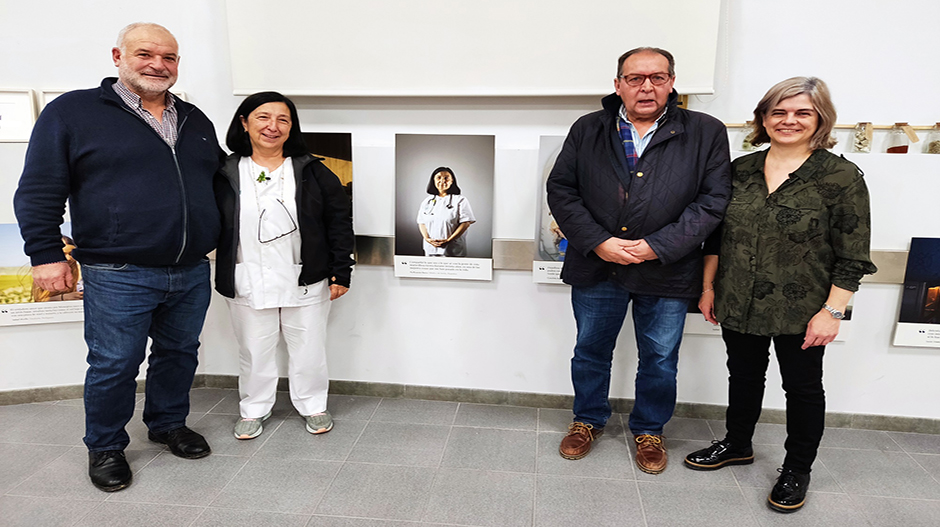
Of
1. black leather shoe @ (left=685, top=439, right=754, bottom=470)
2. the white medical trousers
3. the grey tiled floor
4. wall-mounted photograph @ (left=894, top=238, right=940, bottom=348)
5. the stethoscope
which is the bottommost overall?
the grey tiled floor

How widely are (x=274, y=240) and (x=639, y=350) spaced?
1649 millimetres

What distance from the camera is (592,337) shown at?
2299 millimetres

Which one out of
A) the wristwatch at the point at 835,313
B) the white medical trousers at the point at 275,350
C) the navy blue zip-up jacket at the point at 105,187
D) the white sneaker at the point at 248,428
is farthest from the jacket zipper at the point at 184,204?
the wristwatch at the point at 835,313

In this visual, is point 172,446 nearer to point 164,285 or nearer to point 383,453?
point 164,285

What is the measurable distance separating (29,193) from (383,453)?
1660mm

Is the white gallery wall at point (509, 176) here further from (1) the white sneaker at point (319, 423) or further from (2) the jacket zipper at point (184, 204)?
(2) the jacket zipper at point (184, 204)

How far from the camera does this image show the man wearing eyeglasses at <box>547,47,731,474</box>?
197 cm

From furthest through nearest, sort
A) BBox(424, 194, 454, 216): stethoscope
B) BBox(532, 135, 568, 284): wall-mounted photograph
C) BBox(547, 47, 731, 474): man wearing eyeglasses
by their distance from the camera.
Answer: BBox(424, 194, 454, 216): stethoscope
BBox(532, 135, 568, 284): wall-mounted photograph
BBox(547, 47, 731, 474): man wearing eyeglasses

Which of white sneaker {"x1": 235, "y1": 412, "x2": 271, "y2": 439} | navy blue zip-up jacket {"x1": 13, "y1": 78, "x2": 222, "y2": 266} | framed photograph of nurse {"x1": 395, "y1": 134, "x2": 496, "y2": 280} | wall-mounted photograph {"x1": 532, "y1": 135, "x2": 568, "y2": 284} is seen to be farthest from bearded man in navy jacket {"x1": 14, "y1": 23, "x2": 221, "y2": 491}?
wall-mounted photograph {"x1": 532, "y1": 135, "x2": 568, "y2": 284}

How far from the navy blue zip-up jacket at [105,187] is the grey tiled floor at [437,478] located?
0.90m

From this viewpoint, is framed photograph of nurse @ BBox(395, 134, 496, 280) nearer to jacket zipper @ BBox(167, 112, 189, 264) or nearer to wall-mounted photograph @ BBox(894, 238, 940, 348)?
jacket zipper @ BBox(167, 112, 189, 264)

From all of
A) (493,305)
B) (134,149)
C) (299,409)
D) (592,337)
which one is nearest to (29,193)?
(134,149)

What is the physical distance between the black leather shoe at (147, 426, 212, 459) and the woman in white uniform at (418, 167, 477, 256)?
1328mm

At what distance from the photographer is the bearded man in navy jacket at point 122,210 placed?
190cm
